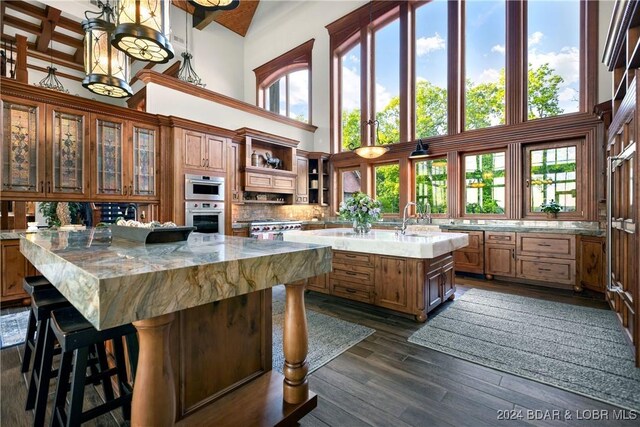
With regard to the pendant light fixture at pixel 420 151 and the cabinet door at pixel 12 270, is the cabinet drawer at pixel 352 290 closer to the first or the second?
the pendant light fixture at pixel 420 151

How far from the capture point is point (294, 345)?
1442 millimetres

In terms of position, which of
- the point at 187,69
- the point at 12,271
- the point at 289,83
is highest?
the point at 289,83

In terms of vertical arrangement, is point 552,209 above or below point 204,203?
below

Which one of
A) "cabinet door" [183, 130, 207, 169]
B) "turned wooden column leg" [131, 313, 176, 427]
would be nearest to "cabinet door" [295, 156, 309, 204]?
"cabinet door" [183, 130, 207, 169]

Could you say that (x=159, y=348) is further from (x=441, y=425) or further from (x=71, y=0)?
(x=71, y=0)

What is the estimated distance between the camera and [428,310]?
9.64 ft

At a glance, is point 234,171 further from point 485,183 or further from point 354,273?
point 485,183

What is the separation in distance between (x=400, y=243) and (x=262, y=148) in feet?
15.4

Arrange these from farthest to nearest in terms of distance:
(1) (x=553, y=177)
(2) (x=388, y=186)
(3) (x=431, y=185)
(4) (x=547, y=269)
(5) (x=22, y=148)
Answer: (2) (x=388, y=186) → (3) (x=431, y=185) → (1) (x=553, y=177) → (4) (x=547, y=269) → (5) (x=22, y=148)

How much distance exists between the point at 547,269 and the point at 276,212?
5241 millimetres

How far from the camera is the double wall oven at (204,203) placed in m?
4.76

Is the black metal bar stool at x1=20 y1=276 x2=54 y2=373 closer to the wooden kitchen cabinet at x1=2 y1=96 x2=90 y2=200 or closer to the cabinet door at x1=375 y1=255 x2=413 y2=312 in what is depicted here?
the wooden kitchen cabinet at x1=2 y1=96 x2=90 y2=200

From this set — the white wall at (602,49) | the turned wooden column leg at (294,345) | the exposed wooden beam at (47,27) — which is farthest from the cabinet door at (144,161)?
the white wall at (602,49)

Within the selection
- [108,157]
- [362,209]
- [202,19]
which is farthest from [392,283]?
[202,19]
